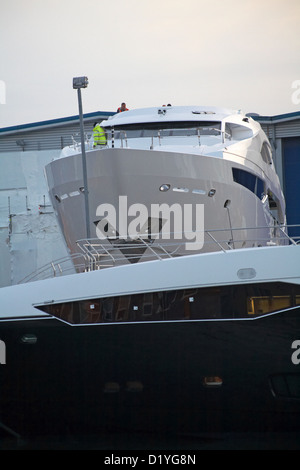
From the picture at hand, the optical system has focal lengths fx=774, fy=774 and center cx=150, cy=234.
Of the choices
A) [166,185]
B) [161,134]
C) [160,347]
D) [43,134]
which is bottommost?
[160,347]

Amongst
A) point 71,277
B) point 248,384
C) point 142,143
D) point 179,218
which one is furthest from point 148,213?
point 248,384

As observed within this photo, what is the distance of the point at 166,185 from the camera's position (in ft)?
53.9

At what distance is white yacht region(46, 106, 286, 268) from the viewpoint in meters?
Answer: 16.3

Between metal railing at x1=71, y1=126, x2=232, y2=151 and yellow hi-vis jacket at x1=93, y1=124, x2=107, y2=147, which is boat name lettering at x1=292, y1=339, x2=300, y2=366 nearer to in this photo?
metal railing at x1=71, y1=126, x2=232, y2=151

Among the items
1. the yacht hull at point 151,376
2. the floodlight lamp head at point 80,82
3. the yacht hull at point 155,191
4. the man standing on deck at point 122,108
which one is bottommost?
the yacht hull at point 151,376

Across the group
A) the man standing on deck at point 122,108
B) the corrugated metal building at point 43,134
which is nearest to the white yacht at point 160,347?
the man standing on deck at point 122,108

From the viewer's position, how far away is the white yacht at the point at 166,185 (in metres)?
16.3

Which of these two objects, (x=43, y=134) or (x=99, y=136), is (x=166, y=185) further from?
(x=43, y=134)

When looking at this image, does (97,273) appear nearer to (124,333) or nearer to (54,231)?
(124,333)

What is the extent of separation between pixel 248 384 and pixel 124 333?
1.72 meters

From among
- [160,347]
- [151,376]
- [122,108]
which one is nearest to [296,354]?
[160,347]

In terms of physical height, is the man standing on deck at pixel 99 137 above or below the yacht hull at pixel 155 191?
above

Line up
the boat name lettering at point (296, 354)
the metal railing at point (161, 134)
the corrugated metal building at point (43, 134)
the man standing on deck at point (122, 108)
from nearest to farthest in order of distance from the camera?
the boat name lettering at point (296, 354), the metal railing at point (161, 134), the man standing on deck at point (122, 108), the corrugated metal building at point (43, 134)

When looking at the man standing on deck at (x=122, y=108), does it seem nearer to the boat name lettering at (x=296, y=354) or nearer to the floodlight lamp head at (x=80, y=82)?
the floodlight lamp head at (x=80, y=82)
